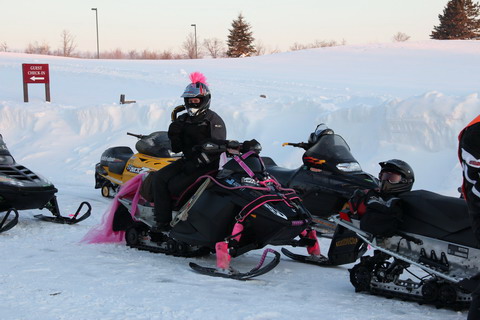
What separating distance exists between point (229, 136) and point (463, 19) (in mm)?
41006

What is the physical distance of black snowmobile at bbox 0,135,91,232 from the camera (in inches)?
276

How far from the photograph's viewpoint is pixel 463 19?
49.4 metres

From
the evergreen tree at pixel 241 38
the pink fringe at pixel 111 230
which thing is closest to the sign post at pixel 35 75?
the pink fringe at pixel 111 230

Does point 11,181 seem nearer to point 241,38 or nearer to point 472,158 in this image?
point 472,158

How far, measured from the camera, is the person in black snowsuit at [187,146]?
5.93 meters

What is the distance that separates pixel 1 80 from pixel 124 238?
65.9ft

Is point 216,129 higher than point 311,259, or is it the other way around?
point 216,129

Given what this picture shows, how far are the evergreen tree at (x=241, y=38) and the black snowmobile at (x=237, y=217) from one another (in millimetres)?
49904

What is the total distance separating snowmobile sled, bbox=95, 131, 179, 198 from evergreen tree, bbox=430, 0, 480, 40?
44.7 metres

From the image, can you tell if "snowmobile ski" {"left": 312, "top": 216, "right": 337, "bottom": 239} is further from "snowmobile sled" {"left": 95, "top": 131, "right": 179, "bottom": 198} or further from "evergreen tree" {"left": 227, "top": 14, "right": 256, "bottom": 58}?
"evergreen tree" {"left": 227, "top": 14, "right": 256, "bottom": 58}

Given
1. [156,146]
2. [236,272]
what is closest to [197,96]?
[236,272]

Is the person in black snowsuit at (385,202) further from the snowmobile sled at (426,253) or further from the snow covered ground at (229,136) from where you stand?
the snow covered ground at (229,136)

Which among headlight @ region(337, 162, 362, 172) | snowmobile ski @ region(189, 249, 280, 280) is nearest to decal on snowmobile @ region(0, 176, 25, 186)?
snowmobile ski @ region(189, 249, 280, 280)

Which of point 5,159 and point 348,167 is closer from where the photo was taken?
point 348,167
